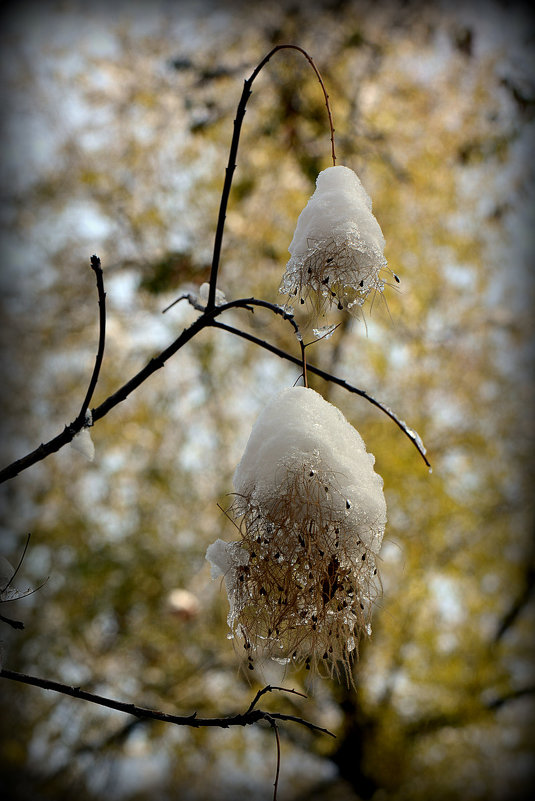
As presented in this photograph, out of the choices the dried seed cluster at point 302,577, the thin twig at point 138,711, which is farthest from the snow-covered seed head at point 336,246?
the thin twig at point 138,711

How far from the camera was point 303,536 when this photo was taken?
736 millimetres

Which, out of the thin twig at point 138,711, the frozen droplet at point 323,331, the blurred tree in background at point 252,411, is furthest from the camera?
the blurred tree in background at point 252,411

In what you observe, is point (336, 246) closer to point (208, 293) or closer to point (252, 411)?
point (208, 293)

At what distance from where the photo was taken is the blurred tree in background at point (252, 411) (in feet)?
12.6

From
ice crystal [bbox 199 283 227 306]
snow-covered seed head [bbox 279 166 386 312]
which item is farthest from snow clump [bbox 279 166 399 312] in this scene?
ice crystal [bbox 199 283 227 306]

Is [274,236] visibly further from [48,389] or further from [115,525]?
[115,525]

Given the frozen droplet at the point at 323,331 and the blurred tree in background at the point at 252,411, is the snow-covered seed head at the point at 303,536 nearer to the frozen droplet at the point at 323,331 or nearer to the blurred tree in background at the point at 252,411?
the frozen droplet at the point at 323,331

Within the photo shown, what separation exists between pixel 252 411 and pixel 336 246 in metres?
3.61

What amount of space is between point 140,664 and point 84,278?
263 centimetres

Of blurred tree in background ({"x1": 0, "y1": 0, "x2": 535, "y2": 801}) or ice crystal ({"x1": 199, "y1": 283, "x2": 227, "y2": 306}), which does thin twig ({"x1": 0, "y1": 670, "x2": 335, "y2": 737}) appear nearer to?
ice crystal ({"x1": 199, "y1": 283, "x2": 227, "y2": 306})

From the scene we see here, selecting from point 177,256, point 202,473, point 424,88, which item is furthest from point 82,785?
point 424,88

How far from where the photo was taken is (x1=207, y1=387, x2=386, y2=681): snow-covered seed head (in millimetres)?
727

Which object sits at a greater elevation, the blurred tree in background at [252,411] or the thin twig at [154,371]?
the blurred tree in background at [252,411]

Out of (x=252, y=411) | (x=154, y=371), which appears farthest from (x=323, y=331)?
(x=252, y=411)
